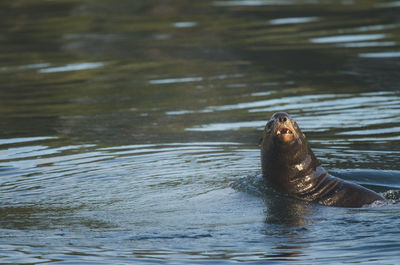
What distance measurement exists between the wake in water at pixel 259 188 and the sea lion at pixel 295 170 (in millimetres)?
85

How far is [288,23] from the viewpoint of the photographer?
2241 cm

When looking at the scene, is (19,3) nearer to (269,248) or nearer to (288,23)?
(288,23)

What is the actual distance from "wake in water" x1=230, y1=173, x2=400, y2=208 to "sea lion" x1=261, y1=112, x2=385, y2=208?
9 cm

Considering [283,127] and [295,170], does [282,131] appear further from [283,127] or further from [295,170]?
[295,170]

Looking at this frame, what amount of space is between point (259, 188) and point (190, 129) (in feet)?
12.7

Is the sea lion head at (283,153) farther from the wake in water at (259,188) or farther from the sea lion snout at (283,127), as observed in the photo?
the wake in water at (259,188)

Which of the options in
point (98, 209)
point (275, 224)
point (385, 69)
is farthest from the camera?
point (385, 69)

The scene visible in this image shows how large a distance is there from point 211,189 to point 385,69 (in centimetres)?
817

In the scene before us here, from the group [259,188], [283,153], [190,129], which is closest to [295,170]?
[283,153]

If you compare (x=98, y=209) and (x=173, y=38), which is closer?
(x=98, y=209)

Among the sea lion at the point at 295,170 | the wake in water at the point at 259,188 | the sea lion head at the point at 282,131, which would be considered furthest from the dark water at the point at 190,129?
the sea lion head at the point at 282,131

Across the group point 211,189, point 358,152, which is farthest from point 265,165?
point 358,152

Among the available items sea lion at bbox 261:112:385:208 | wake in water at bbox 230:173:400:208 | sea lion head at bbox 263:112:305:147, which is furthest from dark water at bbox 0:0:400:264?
sea lion head at bbox 263:112:305:147

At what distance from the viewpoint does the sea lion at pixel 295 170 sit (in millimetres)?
8281
